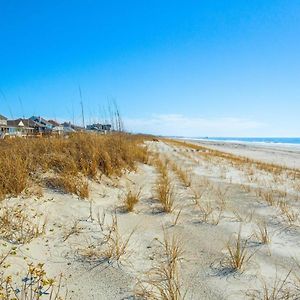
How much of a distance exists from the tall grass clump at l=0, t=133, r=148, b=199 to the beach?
0.78ft

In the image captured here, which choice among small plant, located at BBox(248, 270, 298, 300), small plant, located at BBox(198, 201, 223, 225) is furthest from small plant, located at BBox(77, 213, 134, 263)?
small plant, located at BBox(198, 201, 223, 225)

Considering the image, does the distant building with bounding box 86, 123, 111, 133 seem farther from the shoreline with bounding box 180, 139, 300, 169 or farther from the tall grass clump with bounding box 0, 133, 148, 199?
the shoreline with bounding box 180, 139, 300, 169

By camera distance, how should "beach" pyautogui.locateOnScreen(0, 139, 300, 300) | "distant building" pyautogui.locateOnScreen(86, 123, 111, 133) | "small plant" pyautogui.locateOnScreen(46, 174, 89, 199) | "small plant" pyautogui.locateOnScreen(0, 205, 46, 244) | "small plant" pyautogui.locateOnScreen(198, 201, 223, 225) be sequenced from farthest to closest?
"distant building" pyautogui.locateOnScreen(86, 123, 111, 133) < "small plant" pyautogui.locateOnScreen(46, 174, 89, 199) < "small plant" pyautogui.locateOnScreen(198, 201, 223, 225) < "small plant" pyautogui.locateOnScreen(0, 205, 46, 244) < "beach" pyautogui.locateOnScreen(0, 139, 300, 300)

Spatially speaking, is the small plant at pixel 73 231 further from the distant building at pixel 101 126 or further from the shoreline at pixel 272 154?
the shoreline at pixel 272 154

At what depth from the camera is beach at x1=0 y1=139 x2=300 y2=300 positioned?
7.59 ft

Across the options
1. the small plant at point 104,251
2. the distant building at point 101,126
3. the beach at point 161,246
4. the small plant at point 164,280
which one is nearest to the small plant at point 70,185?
the beach at point 161,246

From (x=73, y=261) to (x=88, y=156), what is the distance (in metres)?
3.55

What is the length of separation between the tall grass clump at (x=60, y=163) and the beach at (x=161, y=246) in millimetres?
237

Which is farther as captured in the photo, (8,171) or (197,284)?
(8,171)

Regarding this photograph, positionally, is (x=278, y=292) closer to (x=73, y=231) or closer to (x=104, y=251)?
(x=104, y=251)

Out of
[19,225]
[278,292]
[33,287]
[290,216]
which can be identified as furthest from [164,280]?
[290,216]

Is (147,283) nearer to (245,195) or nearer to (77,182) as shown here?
(77,182)

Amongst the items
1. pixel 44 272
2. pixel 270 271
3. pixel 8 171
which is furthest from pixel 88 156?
pixel 270 271

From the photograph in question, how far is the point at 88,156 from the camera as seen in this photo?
6031 millimetres
